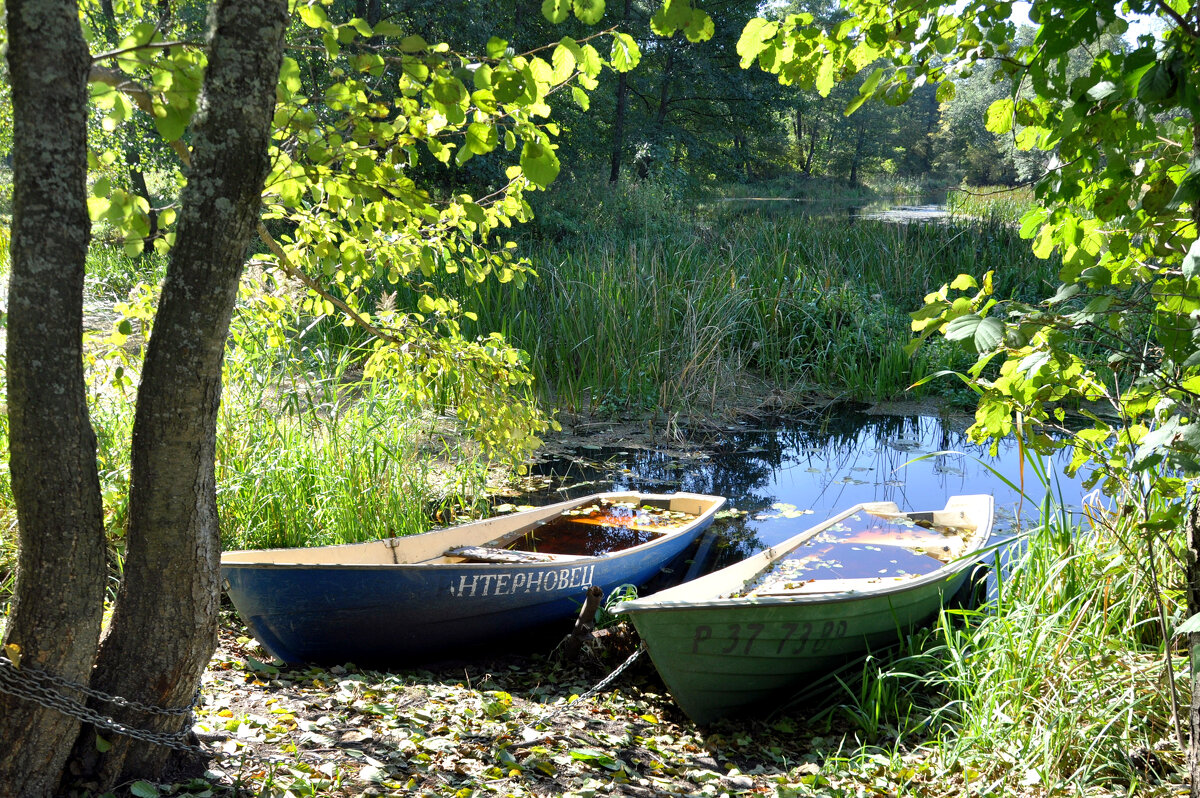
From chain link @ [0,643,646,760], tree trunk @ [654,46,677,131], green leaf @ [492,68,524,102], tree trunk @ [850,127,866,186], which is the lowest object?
chain link @ [0,643,646,760]

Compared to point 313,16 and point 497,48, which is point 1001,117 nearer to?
point 497,48

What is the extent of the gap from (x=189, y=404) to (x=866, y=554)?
4170mm

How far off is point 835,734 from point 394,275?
2.90 m

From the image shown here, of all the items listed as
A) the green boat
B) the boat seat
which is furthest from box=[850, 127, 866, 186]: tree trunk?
the boat seat

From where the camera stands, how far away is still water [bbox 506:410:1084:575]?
6695mm

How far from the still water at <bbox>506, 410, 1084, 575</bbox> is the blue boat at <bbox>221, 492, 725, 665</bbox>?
1.30 metres

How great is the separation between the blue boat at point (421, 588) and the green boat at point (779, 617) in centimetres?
62

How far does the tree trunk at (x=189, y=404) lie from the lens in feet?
7.13

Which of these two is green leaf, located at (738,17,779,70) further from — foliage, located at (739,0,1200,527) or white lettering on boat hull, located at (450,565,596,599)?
white lettering on boat hull, located at (450,565,596,599)

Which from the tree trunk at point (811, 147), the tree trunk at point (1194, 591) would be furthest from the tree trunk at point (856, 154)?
the tree trunk at point (1194, 591)

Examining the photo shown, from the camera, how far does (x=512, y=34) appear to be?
17.8m

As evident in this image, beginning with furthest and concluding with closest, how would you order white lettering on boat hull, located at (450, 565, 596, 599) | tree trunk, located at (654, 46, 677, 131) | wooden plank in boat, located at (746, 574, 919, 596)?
tree trunk, located at (654, 46, 677, 131), wooden plank in boat, located at (746, 574, 919, 596), white lettering on boat hull, located at (450, 565, 596, 599)

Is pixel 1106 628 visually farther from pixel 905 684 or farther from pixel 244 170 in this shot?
pixel 244 170

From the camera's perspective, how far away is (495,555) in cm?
474
